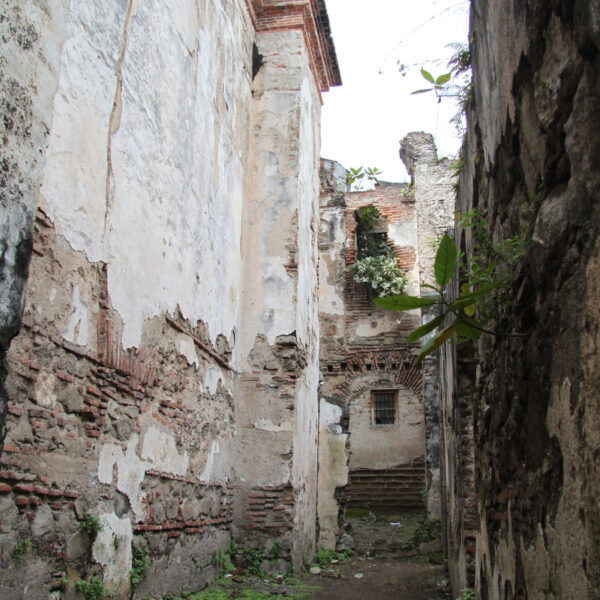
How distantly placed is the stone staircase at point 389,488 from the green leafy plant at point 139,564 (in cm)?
1019

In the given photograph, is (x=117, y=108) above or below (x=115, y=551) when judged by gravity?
above

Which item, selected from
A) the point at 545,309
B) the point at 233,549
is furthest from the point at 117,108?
the point at 233,549

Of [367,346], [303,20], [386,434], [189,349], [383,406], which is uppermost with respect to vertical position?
[303,20]

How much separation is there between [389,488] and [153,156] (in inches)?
439

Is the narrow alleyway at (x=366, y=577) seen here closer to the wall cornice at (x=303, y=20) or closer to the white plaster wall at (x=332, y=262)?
the white plaster wall at (x=332, y=262)

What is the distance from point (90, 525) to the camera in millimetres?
3707

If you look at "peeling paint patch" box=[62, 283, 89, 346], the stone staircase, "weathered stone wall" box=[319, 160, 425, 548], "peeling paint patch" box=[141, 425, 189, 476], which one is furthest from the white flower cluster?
"peeling paint patch" box=[62, 283, 89, 346]

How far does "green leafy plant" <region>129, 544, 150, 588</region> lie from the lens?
13.9 ft

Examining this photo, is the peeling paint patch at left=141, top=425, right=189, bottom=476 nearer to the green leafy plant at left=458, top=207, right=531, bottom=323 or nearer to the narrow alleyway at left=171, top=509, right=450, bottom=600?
the narrow alleyway at left=171, top=509, right=450, bottom=600

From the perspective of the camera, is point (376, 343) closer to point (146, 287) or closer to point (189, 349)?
point (189, 349)

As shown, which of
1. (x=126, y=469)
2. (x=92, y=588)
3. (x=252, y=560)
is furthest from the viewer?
(x=252, y=560)

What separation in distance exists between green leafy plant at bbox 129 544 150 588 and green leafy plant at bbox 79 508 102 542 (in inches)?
A: 23.6

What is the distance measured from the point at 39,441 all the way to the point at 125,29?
2.90 m

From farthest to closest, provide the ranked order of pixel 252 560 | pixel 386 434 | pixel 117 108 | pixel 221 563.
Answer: pixel 386 434, pixel 252 560, pixel 221 563, pixel 117 108
